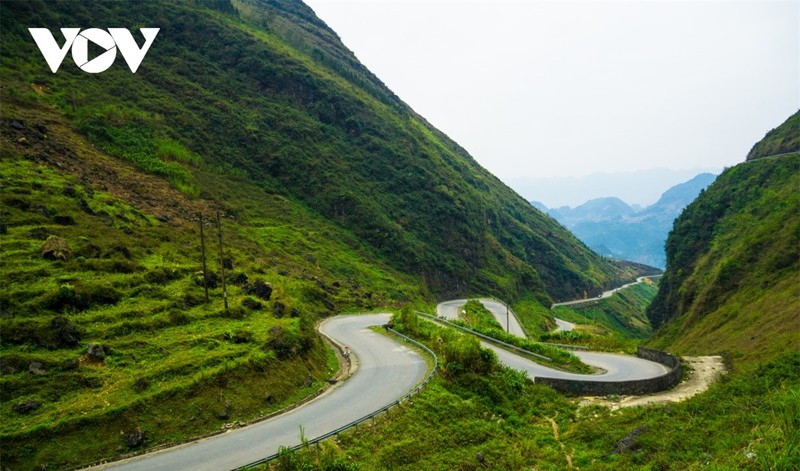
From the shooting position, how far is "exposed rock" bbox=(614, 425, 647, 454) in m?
16.4

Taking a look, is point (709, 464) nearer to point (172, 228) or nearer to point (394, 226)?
point (172, 228)

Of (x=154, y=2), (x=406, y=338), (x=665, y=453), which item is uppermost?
(x=154, y=2)

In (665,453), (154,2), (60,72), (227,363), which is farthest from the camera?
(154,2)

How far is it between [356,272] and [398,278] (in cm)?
1098

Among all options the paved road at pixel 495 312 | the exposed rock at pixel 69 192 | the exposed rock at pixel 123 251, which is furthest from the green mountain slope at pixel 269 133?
the exposed rock at pixel 123 251

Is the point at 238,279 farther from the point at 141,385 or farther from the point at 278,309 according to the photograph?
the point at 141,385

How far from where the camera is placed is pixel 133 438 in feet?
47.8

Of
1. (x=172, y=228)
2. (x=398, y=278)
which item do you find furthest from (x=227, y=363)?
(x=398, y=278)

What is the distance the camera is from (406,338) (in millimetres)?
32812

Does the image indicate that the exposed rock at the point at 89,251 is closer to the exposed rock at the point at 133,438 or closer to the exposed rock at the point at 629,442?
the exposed rock at the point at 133,438

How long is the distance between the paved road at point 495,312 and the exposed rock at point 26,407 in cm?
5093

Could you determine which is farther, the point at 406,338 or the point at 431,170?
the point at 431,170

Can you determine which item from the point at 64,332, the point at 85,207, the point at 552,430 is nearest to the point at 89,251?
the point at 85,207

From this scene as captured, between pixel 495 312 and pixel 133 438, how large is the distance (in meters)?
69.1
